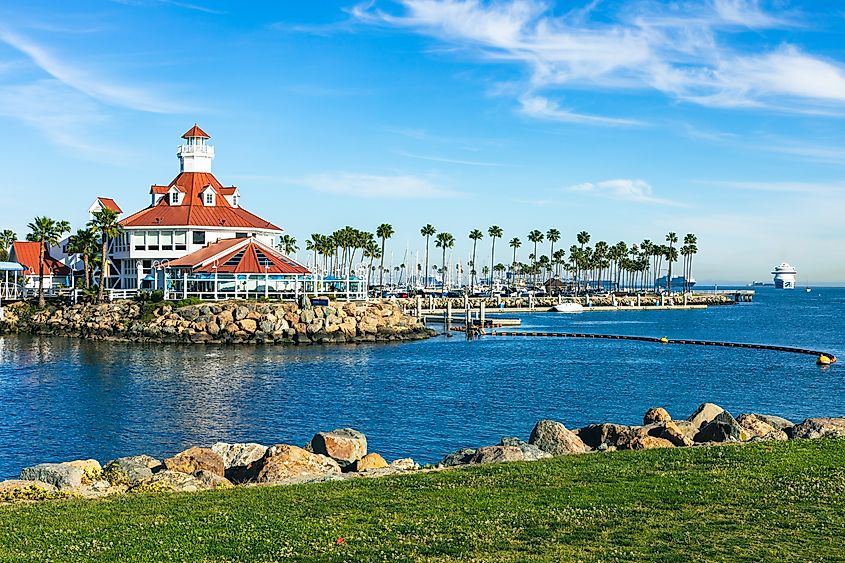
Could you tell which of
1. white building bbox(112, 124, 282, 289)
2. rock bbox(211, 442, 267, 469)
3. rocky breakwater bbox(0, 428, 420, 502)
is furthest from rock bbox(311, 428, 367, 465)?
white building bbox(112, 124, 282, 289)

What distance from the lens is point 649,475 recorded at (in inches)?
782

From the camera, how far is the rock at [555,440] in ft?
84.3

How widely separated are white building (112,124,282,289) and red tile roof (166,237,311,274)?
548 centimetres

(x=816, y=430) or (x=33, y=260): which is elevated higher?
(x=33, y=260)

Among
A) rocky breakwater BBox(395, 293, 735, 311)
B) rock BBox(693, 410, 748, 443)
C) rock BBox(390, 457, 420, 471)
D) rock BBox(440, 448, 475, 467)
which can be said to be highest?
rocky breakwater BBox(395, 293, 735, 311)

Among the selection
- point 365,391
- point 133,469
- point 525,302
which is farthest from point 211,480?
point 525,302

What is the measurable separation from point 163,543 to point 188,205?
304 ft

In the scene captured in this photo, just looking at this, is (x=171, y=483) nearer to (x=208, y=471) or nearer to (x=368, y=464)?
(x=208, y=471)

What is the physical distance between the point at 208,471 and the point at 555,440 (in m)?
9.92

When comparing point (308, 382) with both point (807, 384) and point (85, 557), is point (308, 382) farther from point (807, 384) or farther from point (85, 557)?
point (85, 557)

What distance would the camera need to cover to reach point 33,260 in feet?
368

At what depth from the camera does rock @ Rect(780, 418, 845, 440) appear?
26281 mm

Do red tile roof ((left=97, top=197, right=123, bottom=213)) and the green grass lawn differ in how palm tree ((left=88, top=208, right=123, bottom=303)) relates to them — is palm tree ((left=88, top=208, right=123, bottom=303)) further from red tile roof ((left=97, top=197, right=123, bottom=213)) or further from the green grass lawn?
the green grass lawn

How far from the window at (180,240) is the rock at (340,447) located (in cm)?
7594
